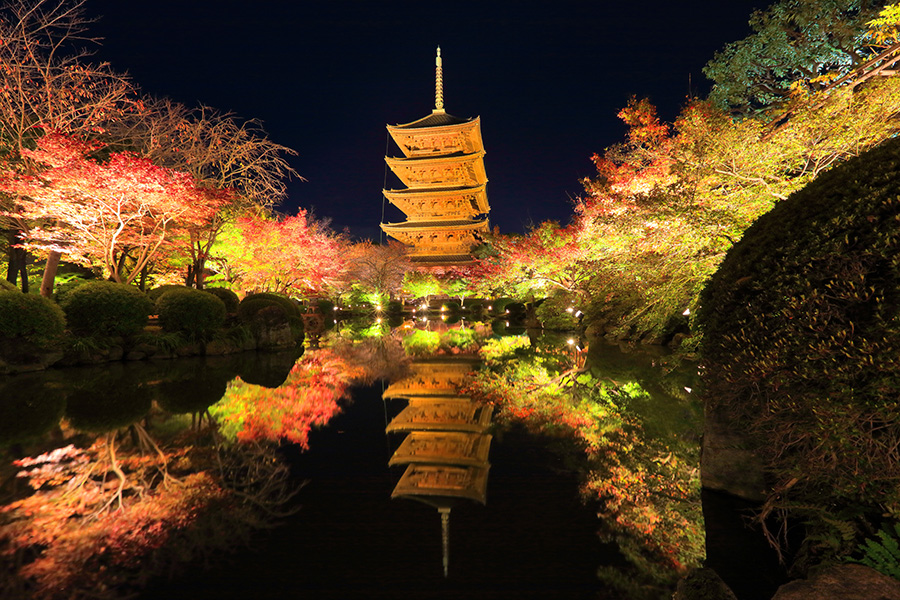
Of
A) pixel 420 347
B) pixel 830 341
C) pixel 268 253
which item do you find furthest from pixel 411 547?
pixel 268 253

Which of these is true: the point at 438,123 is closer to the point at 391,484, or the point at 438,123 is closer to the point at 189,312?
the point at 189,312

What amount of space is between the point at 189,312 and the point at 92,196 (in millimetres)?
3539

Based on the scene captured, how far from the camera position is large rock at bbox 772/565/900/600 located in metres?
1.67

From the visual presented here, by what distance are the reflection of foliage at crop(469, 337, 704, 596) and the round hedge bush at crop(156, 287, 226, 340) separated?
756cm

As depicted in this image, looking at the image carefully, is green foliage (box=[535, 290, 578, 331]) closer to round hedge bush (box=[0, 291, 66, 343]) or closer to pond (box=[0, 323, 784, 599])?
pond (box=[0, 323, 784, 599])

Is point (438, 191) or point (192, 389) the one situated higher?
point (438, 191)

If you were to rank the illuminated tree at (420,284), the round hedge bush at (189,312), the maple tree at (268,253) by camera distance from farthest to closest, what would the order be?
the illuminated tree at (420,284), the maple tree at (268,253), the round hedge bush at (189,312)

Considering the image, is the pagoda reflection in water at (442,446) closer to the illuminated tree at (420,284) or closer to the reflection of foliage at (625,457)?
the reflection of foliage at (625,457)

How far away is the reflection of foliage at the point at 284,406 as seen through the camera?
4605mm

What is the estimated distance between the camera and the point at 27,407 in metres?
5.47

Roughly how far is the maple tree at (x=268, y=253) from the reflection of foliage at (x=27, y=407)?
8620mm

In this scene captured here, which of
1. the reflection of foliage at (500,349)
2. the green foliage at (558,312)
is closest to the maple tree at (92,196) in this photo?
the reflection of foliage at (500,349)

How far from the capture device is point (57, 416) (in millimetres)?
5074

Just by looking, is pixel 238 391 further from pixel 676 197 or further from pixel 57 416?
pixel 676 197
